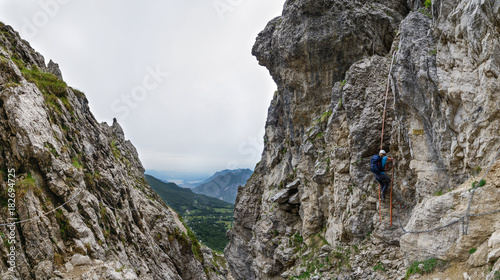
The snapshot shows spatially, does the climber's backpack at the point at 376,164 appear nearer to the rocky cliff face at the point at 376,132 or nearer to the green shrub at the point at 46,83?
the rocky cliff face at the point at 376,132

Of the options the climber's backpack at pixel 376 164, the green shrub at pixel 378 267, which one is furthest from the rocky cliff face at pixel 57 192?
the climber's backpack at pixel 376 164

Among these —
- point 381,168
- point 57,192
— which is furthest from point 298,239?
point 57,192

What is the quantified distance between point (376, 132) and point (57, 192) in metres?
19.9

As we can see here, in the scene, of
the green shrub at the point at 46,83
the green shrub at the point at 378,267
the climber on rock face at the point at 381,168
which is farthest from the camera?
the green shrub at the point at 46,83

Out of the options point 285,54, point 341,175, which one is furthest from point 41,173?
point 285,54

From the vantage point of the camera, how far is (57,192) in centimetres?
1526

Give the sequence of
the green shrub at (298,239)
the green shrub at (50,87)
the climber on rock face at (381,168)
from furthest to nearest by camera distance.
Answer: the green shrub at (298,239) → the green shrub at (50,87) → the climber on rock face at (381,168)

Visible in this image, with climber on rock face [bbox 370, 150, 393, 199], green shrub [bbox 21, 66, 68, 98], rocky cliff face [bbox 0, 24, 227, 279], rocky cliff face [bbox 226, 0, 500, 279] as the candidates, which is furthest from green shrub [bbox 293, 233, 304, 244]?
green shrub [bbox 21, 66, 68, 98]

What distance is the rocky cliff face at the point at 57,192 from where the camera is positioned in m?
13.1

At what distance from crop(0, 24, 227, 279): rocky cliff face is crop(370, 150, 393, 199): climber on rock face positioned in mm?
15346

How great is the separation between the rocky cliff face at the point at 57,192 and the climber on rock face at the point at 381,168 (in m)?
15.3

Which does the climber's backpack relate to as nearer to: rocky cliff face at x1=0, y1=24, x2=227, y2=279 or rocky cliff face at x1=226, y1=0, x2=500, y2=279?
rocky cliff face at x1=226, y1=0, x2=500, y2=279

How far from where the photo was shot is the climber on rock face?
14141 millimetres

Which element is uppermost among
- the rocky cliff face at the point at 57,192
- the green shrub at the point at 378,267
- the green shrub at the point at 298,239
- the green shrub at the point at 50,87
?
the green shrub at the point at 50,87
